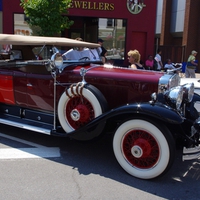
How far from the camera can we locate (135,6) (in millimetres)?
13594

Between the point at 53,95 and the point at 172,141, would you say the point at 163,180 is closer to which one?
the point at 172,141

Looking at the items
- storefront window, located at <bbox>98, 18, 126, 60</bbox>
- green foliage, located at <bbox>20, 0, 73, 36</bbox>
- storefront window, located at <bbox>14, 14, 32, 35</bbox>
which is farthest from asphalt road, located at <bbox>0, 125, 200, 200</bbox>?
storefront window, located at <bbox>98, 18, 126, 60</bbox>

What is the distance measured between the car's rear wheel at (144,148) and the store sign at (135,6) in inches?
452

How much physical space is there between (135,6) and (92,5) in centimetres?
219

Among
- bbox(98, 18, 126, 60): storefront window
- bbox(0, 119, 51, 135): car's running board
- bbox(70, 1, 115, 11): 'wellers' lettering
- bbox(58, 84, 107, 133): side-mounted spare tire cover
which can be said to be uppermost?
bbox(70, 1, 115, 11): 'wellers' lettering

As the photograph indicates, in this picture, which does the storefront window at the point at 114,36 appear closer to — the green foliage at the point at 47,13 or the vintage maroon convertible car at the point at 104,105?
the green foliage at the point at 47,13

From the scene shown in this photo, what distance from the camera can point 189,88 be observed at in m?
3.56

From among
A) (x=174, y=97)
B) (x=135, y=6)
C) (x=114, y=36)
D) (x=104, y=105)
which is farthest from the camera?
(x=114, y=36)

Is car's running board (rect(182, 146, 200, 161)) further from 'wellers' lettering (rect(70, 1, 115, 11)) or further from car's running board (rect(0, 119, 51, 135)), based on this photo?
'wellers' lettering (rect(70, 1, 115, 11))

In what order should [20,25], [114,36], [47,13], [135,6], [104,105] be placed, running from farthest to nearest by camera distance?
[114,36]
[135,6]
[20,25]
[47,13]
[104,105]

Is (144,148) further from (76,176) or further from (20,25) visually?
(20,25)

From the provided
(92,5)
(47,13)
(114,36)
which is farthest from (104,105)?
(114,36)

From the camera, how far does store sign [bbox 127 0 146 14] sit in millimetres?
13516

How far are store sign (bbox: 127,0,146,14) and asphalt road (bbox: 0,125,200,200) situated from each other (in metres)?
10.7
